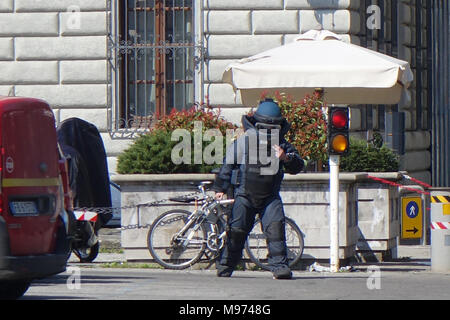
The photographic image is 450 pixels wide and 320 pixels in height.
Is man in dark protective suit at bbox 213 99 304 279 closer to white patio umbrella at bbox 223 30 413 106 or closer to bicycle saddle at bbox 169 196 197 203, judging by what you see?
bicycle saddle at bbox 169 196 197 203

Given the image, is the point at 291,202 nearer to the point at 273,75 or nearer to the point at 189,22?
the point at 273,75

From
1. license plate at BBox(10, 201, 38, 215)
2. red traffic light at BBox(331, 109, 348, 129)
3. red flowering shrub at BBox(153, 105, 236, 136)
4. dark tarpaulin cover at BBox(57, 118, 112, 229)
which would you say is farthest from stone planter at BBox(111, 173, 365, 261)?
license plate at BBox(10, 201, 38, 215)

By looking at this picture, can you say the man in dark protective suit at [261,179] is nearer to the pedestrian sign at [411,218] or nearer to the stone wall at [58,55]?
the pedestrian sign at [411,218]

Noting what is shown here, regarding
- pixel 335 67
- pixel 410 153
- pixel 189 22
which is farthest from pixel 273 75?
pixel 410 153

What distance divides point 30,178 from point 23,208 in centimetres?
29

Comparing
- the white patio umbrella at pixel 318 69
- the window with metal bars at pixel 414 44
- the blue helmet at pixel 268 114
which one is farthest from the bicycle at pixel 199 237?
the window with metal bars at pixel 414 44

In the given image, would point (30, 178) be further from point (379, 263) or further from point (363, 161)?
point (363, 161)

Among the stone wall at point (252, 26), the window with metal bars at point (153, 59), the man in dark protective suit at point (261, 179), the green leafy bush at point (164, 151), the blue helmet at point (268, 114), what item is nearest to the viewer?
the man in dark protective suit at point (261, 179)

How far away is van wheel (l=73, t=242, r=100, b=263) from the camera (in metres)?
15.5

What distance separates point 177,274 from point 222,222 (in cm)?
92

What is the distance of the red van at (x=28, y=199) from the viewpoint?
10.2 metres

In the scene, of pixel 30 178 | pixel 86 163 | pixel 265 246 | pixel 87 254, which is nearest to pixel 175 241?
pixel 265 246

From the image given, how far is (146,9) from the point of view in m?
21.3

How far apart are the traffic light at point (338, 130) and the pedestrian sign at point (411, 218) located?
2070 millimetres
